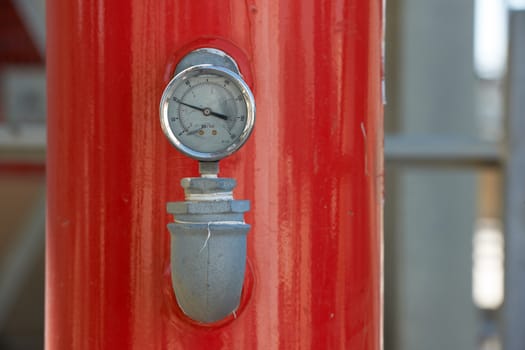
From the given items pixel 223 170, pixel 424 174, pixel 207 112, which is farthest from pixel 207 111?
pixel 424 174

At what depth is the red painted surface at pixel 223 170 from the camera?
1394 mm

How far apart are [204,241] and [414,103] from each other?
3.78 m

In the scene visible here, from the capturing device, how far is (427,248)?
16.0ft

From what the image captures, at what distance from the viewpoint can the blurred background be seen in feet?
9.27

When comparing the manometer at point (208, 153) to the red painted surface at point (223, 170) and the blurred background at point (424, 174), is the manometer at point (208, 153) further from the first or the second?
the blurred background at point (424, 174)

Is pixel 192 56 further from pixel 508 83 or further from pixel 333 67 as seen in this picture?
pixel 508 83

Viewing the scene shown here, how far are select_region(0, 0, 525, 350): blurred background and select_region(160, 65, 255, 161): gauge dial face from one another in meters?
1.63

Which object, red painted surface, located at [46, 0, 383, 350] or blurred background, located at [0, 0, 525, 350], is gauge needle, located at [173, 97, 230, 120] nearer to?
red painted surface, located at [46, 0, 383, 350]

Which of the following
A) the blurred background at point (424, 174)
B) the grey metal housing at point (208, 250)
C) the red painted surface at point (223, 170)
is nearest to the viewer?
the grey metal housing at point (208, 250)

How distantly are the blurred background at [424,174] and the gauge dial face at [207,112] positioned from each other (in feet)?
5.34

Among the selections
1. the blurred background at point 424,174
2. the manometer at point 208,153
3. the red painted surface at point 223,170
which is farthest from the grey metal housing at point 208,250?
the blurred background at point 424,174

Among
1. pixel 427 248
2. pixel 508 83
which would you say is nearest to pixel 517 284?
pixel 508 83

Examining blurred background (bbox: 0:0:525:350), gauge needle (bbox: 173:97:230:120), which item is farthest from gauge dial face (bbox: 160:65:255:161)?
blurred background (bbox: 0:0:525:350)

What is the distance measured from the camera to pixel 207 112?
50.9 inches
